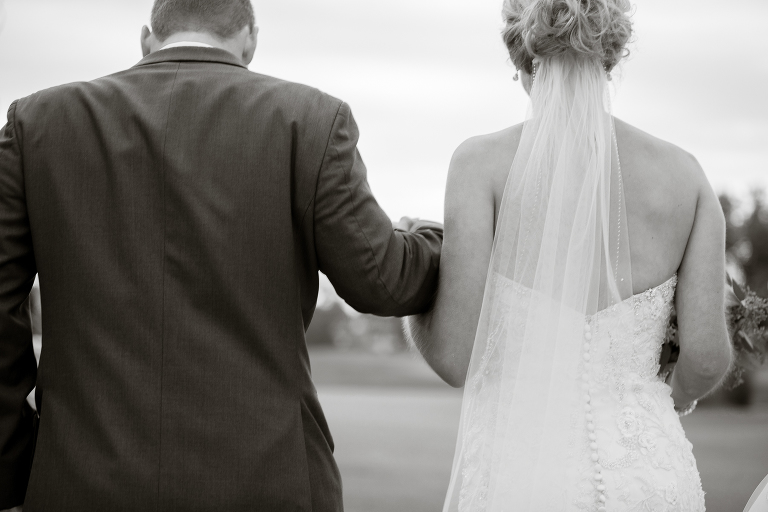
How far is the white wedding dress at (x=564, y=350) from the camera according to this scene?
2949mm

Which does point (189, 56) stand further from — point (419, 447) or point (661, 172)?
point (419, 447)

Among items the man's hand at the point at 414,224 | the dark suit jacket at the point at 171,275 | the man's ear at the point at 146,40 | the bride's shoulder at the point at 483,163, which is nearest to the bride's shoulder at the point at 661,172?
the bride's shoulder at the point at 483,163

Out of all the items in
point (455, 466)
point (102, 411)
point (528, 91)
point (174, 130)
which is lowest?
point (455, 466)

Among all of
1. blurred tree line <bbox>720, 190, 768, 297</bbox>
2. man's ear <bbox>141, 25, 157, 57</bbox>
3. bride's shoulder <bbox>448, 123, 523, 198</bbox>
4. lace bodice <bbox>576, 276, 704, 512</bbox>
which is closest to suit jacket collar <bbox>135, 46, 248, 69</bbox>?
man's ear <bbox>141, 25, 157, 57</bbox>

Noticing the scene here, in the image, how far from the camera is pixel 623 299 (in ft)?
10.0

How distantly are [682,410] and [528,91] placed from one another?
141 cm

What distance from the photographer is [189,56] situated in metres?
2.86

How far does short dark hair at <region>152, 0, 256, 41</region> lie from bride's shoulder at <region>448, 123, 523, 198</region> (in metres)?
0.88

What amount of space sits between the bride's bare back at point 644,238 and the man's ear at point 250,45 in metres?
0.79

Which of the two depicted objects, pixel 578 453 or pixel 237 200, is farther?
pixel 578 453

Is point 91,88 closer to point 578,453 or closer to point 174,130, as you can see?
point 174,130

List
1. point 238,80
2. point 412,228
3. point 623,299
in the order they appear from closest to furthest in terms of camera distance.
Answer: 1. point 238,80
2. point 623,299
3. point 412,228

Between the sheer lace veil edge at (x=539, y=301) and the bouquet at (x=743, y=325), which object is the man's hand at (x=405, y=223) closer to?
the sheer lace veil edge at (x=539, y=301)

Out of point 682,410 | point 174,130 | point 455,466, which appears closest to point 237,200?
point 174,130
